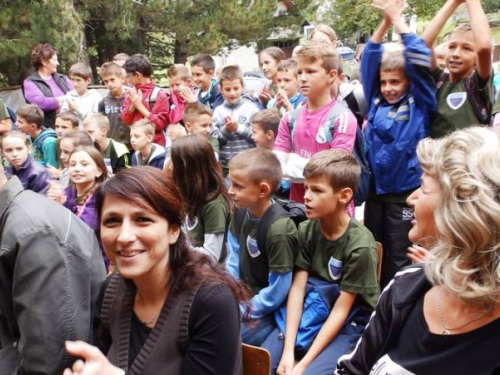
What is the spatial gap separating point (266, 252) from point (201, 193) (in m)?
0.61

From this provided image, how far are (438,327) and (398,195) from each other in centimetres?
188

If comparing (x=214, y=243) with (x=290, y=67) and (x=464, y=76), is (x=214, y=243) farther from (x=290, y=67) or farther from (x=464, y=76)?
(x=290, y=67)

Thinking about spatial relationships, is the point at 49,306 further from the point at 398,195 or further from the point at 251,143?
the point at 251,143

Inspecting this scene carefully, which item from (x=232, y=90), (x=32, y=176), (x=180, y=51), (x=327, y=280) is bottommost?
(x=180, y=51)

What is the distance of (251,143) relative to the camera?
4816 mm

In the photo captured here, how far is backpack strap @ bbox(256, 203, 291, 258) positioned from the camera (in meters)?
2.64

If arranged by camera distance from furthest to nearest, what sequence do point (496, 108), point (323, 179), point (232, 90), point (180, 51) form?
1. point (180, 51)
2. point (232, 90)
3. point (496, 108)
4. point (323, 179)

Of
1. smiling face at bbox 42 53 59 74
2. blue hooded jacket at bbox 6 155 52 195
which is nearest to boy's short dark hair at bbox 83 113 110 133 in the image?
blue hooded jacket at bbox 6 155 52 195

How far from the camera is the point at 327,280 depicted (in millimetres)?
2539

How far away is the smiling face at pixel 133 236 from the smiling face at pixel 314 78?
190cm

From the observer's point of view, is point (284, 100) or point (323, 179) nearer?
point (323, 179)

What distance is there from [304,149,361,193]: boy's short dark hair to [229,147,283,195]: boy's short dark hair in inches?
10.6

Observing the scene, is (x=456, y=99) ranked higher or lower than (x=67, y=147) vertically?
higher

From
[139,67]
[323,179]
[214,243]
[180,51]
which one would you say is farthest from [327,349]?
[180,51]
